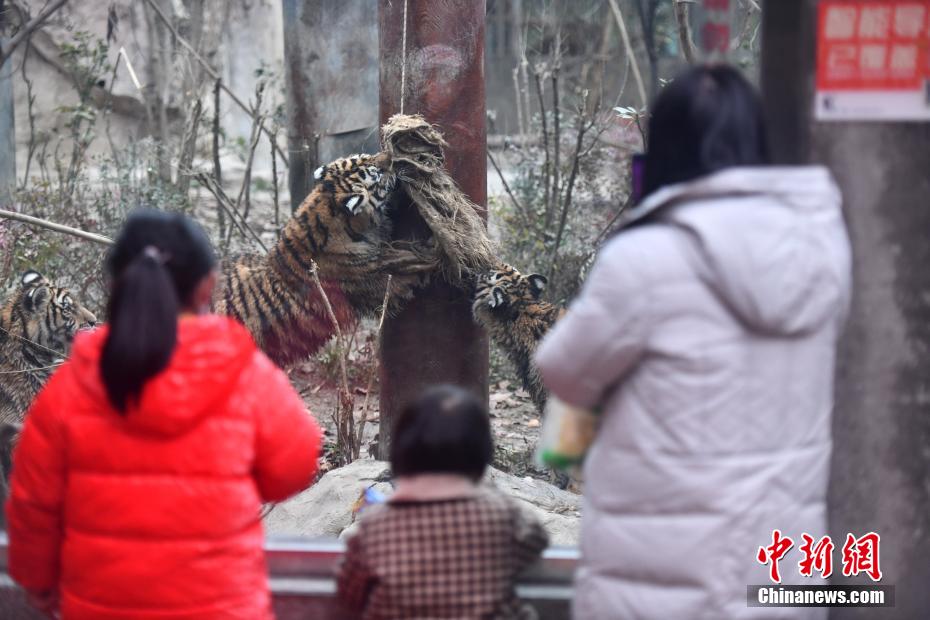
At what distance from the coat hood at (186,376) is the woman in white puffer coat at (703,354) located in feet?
2.30

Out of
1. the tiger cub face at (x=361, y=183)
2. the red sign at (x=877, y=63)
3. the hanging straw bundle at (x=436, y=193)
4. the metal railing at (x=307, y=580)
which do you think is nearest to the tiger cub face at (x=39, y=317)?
the tiger cub face at (x=361, y=183)

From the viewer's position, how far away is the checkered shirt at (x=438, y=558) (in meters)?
2.44

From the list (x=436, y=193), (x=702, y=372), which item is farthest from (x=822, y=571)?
(x=436, y=193)

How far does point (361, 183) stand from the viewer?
5551 mm

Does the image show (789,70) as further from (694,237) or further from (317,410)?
(317,410)

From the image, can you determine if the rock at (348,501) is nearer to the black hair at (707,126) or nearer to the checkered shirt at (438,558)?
the checkered shirt at (438,558)

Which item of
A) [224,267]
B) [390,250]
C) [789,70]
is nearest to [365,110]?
[224,267]

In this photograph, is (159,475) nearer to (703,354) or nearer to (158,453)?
(158,453)

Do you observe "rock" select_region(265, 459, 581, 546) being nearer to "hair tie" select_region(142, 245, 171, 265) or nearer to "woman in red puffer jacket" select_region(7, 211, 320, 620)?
"woman in red puffer jacket" select_region(7, 211, 320, 620)

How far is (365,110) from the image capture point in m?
8.50

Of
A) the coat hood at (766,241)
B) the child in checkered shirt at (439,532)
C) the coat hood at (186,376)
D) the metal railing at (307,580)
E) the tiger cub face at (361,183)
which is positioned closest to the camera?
the coat hood at (766,241)

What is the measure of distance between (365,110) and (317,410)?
8.04 feet

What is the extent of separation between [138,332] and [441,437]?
0.69 m

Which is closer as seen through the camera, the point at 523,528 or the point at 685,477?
the point at 685,477
